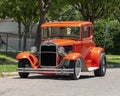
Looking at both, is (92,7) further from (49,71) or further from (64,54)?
(49,71)

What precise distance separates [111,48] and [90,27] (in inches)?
1122

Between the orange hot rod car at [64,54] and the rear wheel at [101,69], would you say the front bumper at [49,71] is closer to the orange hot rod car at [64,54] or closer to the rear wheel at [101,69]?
the orange hot rod car at [64,54]

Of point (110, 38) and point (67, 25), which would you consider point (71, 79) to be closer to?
point (67, 25)

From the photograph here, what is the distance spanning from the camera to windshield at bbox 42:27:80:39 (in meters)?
19.7

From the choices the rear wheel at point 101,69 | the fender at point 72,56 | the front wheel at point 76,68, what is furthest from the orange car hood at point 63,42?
the rear wheel at point 101,69

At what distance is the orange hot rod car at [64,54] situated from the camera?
59.5 feet

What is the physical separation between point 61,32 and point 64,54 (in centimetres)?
167

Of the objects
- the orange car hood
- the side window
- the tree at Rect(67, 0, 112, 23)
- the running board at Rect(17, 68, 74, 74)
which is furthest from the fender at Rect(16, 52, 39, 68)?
the tree at Rect(67, 0, 112, 23)

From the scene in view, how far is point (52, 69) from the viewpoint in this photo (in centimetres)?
1803

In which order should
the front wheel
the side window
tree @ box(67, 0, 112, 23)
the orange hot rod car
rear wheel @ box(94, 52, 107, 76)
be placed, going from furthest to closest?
tree @ box(67, 0, 112, 23) → rear wheel @ box(94, 52, 107, 76) → the side window → the orange hot rod car → the front wheel

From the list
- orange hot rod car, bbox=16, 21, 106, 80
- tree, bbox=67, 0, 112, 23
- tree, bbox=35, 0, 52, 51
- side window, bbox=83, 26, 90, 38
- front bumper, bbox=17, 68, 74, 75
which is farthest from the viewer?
tree, bbox=67, 0, 112, 23

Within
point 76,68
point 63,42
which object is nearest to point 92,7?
point 63,42

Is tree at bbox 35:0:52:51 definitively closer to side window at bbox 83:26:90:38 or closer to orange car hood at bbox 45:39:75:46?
side window at bbox 83:26:90:38

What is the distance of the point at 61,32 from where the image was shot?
1977 cm
